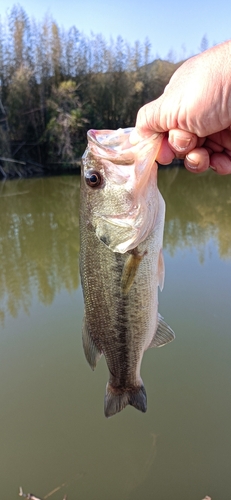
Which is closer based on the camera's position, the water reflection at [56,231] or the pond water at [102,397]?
the pond water at [102,397]

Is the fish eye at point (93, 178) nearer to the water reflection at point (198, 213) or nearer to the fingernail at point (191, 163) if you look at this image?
the fingernail at point (191, 163)

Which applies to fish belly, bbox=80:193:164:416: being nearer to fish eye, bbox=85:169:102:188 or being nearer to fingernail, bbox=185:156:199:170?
fish eye, bbox=85:169:102:188

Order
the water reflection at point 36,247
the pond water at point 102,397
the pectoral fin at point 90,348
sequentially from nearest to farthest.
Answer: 1. the pectoral fin at point 90,348
2. the pond water at point 102,397
3. the water reflection at point 36,247

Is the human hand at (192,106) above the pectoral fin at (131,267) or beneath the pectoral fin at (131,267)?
above

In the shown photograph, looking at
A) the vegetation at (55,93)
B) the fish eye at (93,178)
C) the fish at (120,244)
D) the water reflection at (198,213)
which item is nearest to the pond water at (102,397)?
the water reflection at (198,213)

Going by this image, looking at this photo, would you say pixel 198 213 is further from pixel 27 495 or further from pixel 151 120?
pixel 151 120

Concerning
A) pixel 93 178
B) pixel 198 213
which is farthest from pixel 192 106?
pixel 198 213

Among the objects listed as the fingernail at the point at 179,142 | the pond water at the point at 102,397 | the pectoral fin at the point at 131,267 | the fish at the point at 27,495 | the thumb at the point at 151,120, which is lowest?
the pond water at the point at 102,397
